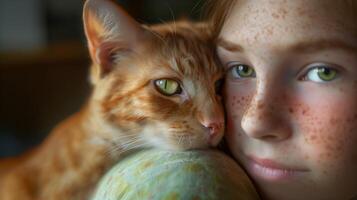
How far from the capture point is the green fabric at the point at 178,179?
82 cm

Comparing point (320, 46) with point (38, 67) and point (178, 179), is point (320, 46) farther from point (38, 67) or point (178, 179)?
point (38, 67)

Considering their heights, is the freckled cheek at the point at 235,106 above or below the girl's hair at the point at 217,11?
below

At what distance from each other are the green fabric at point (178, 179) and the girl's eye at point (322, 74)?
232 mm

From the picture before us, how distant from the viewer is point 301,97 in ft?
2.90

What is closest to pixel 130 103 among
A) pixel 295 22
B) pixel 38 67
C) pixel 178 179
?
pixel 178 179

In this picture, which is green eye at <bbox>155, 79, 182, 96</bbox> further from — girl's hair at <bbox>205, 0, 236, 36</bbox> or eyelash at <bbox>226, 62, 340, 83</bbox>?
eyelash at <bbox>226, 62, 340, 83</bbox>

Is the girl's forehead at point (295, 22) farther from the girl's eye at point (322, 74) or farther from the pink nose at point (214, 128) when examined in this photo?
the pink nose at point (214, 128)

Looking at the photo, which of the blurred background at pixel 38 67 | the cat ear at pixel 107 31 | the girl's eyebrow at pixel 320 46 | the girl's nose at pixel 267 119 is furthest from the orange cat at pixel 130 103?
the blurred background at pixel 38 67

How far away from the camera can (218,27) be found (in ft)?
3.47

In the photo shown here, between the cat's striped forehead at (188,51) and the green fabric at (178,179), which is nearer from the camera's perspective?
the green fabric at (178,179)

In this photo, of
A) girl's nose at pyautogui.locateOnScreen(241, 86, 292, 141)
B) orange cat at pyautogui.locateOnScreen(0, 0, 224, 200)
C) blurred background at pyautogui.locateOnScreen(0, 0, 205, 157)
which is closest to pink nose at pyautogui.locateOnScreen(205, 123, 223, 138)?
orange cat at pyautogui.locateOnScreen(0, 0, 224, 200)

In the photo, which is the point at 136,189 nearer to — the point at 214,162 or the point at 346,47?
the point at 214,162

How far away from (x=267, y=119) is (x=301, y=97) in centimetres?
8

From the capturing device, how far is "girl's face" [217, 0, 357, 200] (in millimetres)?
846
